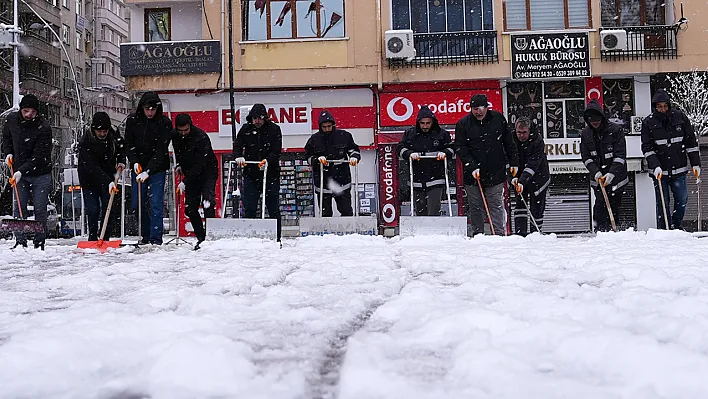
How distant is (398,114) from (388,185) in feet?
6.33

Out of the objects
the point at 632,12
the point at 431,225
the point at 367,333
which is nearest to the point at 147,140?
the point at 431,225

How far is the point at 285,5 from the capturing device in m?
20.0

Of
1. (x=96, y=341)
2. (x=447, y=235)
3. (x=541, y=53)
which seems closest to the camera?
(x=96, y=341)

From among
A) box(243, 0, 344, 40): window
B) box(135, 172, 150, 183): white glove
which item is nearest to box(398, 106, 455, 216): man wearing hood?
box(135, 172, 150, 183): white glove

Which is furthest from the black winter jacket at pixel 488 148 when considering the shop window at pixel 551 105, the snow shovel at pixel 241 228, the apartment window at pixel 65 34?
the apartment window at pixel 65 34

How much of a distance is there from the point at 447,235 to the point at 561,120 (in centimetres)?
1170

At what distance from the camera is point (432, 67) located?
1931 cm

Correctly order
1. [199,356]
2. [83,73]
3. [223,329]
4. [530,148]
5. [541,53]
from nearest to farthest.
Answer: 1. [199,356]
2. [223,329]
3. [530,148]
4. [541,53]
5. [83,73]

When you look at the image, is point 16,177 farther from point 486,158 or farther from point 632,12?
point 632,12

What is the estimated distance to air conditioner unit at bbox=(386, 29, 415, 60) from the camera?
1900cm

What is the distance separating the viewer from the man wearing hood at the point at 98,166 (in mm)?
8352

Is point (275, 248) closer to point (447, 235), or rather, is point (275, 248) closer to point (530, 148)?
point (447, 235)

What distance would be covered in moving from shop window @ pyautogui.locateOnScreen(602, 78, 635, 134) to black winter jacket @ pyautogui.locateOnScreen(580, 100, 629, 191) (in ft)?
33.8

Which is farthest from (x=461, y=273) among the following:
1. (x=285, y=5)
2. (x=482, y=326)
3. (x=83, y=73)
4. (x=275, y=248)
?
(x=83, y=73)
